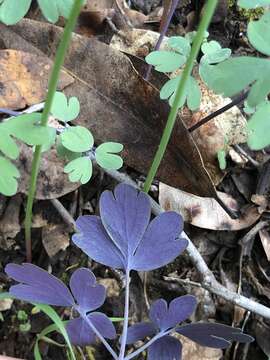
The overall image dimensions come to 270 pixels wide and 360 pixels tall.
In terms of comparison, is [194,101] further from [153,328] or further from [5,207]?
[5,207]

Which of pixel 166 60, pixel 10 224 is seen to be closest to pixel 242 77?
pixel 166 60

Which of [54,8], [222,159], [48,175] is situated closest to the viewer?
[54,8]

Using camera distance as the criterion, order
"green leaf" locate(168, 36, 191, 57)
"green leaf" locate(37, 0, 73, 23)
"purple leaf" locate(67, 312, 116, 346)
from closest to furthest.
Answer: "green leaf" locate(37, 0, 73, 23) → "purple leaf" locate(67, 312, 116, 346) → "green leaf" locate(168, 36, 191, 57)

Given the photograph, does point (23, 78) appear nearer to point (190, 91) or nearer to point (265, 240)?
point (190, 91)

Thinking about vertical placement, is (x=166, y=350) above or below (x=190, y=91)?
below

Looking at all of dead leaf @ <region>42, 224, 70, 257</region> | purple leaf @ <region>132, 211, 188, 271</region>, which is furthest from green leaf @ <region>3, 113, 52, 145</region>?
dead leaf @ <region>42, 224, 70, 257</region>

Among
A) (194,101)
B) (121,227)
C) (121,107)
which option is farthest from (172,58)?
(121,227)

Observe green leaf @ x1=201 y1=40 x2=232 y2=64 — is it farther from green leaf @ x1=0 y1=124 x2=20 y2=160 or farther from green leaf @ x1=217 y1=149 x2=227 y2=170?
green leaf @ x1=0 y1=124 x2=20 y2=160
